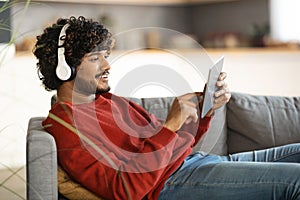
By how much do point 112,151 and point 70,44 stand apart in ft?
1.34

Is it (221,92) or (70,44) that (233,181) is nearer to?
(221,92)

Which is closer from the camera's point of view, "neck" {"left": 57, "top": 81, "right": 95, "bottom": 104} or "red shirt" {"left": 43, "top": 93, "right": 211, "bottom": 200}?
"red shirt" {"left": 43, "top": 93, "right": 211, "bottom": 200}

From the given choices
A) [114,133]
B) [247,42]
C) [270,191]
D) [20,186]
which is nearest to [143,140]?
[114,133]

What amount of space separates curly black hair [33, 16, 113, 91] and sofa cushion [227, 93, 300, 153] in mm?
781

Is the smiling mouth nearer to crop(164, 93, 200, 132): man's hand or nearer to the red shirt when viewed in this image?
the red shirt

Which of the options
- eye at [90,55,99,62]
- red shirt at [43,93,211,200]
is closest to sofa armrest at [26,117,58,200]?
red shirt at [43,93,211,200]

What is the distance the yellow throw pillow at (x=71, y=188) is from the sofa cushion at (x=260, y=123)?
89cm

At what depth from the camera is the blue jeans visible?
6.61ft

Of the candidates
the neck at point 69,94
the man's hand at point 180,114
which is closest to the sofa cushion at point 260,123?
the man's hand at point 180,114

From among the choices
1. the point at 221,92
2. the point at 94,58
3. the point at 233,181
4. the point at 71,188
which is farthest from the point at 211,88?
the point at 71,188

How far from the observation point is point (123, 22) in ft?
17.8

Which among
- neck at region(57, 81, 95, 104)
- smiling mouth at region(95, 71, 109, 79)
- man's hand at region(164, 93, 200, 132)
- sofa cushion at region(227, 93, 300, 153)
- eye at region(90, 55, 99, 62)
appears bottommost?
sofa cushion at region(227, 93, 300, 153)

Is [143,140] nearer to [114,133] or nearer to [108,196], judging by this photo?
[114,133]

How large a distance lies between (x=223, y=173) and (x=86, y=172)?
45 cm
